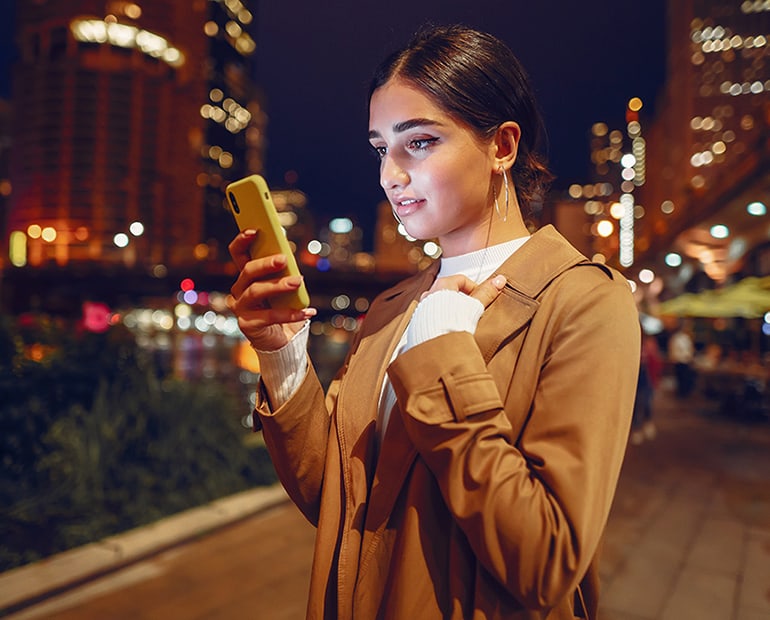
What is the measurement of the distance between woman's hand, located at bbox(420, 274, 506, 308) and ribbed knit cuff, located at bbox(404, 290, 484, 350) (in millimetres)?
33

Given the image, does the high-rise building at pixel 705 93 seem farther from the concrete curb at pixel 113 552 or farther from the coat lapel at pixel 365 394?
the coat lapel at pixel 365 394

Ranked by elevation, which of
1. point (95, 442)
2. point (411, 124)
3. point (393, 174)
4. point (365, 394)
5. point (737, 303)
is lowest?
point (95, 442)

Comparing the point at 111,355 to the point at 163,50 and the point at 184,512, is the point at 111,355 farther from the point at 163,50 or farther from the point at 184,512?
the point at 163,50

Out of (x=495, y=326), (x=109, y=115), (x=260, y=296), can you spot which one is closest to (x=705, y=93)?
(x=109, y=115)

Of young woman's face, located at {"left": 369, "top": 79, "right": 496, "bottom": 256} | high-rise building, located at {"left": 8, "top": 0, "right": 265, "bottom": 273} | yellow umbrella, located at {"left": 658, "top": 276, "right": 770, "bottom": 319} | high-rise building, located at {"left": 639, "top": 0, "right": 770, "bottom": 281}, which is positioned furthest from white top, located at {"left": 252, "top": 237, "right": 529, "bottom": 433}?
high-rise building, located at {"left": 8, "top": 0, "right": 265, "bottom": 273}

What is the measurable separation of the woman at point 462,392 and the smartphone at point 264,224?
0.03 meters

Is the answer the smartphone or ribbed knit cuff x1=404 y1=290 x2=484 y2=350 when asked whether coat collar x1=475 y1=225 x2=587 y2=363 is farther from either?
the smartphone

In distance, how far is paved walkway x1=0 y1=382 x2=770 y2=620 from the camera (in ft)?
12.7

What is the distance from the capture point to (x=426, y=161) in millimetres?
1231

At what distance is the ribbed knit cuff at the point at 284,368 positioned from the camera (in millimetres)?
1311

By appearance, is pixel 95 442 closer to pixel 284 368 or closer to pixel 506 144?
pixel 284 368

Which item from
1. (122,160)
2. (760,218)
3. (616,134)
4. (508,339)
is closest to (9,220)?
(122,160)

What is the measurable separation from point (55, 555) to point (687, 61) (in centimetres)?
9784

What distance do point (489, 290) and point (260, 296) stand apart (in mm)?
487
